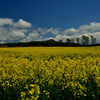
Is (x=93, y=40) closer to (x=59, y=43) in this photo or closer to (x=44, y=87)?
(x=59, y=43)

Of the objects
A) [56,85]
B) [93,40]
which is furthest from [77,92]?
[93,40]

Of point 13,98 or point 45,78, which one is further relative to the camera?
point 45,78

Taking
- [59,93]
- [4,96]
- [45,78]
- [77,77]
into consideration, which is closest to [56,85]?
[59,93]

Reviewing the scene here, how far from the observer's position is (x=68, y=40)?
8256 cm

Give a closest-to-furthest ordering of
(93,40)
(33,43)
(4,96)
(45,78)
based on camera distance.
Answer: (4,96) → (45,78) → (33,43) → (93,40)

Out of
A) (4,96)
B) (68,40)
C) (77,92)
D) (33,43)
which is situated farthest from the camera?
(68,40)

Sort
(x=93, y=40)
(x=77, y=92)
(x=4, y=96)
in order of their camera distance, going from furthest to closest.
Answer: (x=93, y=40)
(x=4, y=96)
(x=77, y=92)

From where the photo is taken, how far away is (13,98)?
389 cm

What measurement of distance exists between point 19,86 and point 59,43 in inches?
2903

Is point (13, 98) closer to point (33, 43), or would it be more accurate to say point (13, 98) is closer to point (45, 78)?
point (45, 78)

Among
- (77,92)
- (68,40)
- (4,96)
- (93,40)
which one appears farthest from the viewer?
(93,40)

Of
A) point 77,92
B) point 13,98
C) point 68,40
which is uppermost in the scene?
point 68,40

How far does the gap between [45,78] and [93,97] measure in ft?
6.14

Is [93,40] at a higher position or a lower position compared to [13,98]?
higher
